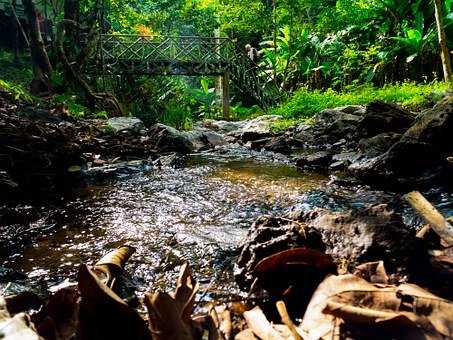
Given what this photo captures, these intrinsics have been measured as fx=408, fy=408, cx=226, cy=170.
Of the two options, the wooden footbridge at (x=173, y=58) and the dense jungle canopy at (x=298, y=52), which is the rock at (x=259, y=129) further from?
the wooden footbridge at (x=173, y=58)

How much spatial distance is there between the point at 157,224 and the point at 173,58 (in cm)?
1403

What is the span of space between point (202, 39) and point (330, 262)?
53.6ft

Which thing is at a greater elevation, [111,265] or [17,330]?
[17,330]

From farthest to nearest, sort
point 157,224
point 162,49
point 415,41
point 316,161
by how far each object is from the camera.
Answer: point 162,49 → point 415,41 → point 316,161 → point 157,224

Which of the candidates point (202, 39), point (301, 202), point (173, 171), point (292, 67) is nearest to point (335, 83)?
point (292, 67)

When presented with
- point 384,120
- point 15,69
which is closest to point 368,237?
point 384,120

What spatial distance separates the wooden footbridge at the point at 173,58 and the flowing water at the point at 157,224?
10.5m

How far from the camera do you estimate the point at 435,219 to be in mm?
2258

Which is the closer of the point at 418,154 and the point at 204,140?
the point at 418,154

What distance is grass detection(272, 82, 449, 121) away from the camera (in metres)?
10.8

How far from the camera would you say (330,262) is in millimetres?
2018

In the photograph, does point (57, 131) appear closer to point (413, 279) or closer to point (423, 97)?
point (413, 279)

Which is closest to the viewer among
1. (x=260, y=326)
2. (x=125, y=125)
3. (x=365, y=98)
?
(x=260, y=326)

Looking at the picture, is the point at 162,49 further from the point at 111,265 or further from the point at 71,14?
the point at 111,265
